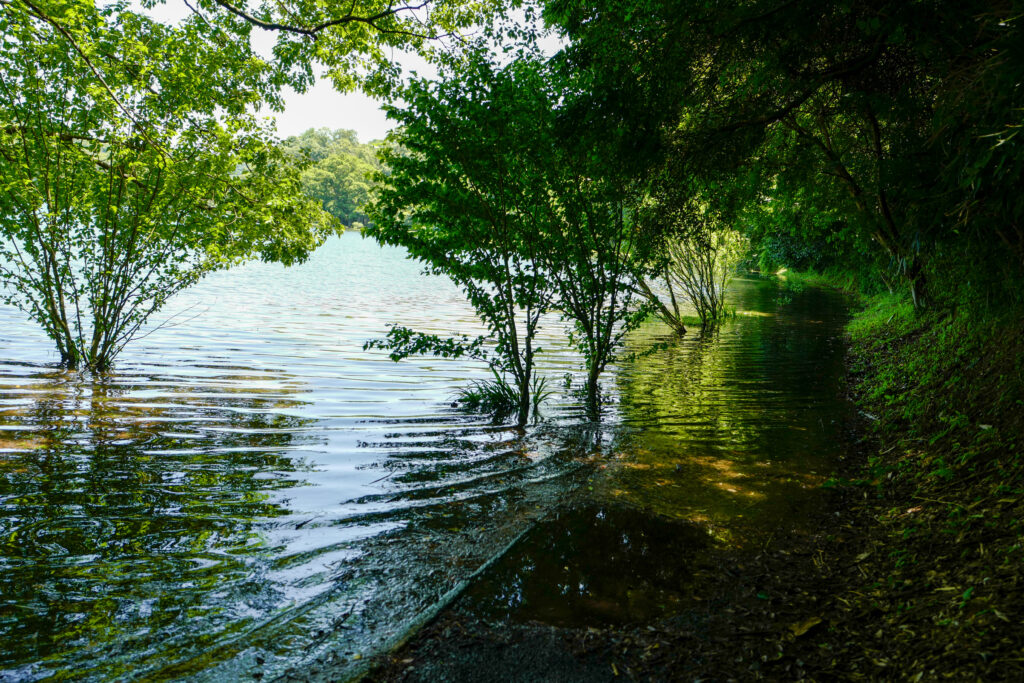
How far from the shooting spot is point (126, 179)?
1088 cm

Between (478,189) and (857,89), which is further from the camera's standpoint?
(478,189)

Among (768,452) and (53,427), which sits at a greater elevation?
(53,427)

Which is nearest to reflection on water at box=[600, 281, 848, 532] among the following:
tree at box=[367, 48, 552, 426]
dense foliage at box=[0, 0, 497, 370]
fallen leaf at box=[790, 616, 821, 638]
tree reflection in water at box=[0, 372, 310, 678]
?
fallen leaf at box=[790, 616, 821, 638]

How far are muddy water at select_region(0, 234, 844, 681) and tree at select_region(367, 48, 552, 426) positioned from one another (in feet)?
7.11

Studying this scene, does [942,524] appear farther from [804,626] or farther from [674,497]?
[674,497]

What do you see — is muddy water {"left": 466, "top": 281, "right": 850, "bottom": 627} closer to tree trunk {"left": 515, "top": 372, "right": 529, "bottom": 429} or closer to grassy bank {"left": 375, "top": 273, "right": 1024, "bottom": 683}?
grassy bank {"left": 375, "top": 273, "right": 1024, "bottom": 683}

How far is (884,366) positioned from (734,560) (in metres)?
8.20

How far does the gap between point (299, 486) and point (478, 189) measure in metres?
4.68

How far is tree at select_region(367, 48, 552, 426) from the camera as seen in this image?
8188 millimetres

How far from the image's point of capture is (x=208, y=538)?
5270 mm

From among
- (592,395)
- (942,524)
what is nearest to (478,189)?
(592,395)

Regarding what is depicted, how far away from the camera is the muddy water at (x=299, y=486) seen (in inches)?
155

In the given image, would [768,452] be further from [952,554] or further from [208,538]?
[208,538]

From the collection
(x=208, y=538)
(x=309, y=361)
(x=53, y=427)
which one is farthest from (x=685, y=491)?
(x=309, y=361)
